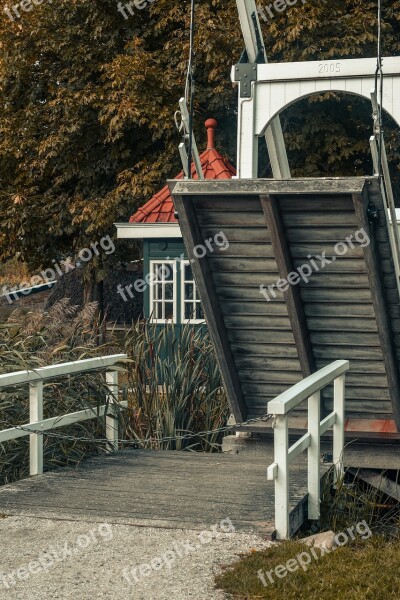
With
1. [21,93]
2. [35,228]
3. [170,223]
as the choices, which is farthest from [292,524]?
[21,93]

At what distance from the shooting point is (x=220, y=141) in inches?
917

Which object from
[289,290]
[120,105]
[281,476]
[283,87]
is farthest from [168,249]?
[281,476]

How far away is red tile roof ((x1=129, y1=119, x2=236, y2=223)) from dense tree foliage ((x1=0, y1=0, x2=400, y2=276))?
415 cm

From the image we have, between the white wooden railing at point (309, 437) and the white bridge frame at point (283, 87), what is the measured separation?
2.04 metres

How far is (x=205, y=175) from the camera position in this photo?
664 inches

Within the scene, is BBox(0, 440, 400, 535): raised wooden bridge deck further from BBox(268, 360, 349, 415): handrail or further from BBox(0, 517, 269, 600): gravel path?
BBox(268, 360, 349, 415): handrail

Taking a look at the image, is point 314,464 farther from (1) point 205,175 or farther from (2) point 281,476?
(1) point 205,175

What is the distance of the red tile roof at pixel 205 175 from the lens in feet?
55.4

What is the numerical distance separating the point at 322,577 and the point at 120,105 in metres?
17.4

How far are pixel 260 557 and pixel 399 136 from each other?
1632 cm

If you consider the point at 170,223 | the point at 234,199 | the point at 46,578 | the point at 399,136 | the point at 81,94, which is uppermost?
the point at 81,94

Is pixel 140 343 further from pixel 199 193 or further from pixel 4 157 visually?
pixel 4 157

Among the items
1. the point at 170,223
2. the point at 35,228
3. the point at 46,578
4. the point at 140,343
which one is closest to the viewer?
the point at 46,578

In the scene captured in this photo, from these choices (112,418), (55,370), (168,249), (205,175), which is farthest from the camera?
(168,249)
